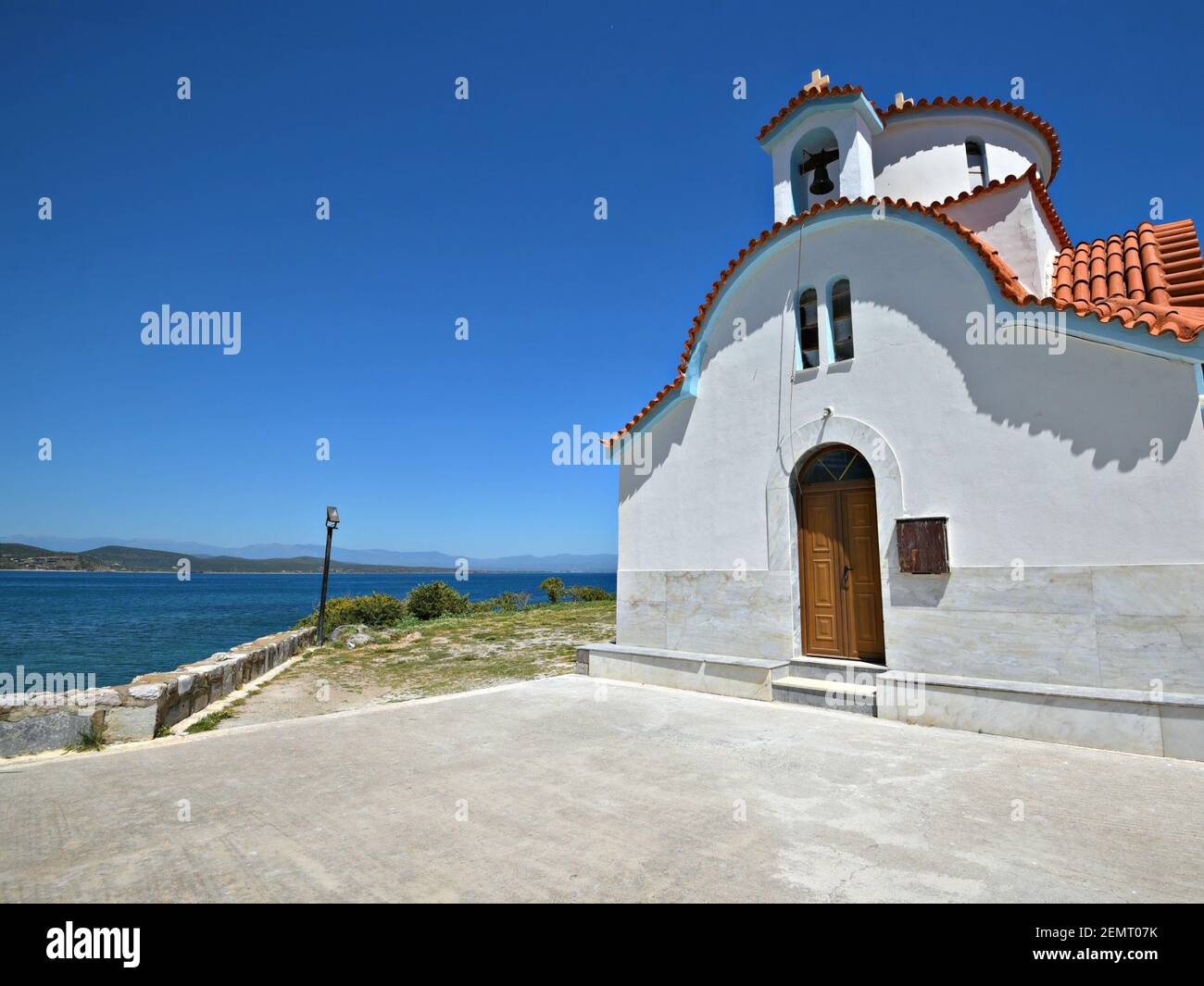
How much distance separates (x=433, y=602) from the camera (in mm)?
26422

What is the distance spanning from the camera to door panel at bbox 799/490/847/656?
27.7 ft

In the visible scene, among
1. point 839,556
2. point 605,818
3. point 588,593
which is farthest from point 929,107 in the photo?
point 588,593

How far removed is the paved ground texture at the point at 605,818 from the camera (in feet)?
11.2

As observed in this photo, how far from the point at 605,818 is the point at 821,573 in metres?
5.32

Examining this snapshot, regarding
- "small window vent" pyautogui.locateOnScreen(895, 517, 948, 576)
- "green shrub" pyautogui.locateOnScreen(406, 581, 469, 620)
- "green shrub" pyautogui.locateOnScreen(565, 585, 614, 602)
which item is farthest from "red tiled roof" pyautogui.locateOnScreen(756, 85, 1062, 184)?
"green shrub" pyautogui.locateOnScreen(565, 585, 614, 602)

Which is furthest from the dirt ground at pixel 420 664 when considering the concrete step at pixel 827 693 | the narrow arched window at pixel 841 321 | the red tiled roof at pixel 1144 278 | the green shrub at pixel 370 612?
the red tiled roof at pixel 1144 278

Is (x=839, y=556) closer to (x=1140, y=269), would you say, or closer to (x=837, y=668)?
(x=837, y=668)

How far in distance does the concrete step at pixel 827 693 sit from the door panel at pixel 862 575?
2.16 ft

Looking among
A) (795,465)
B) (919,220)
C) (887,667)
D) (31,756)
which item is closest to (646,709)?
(887,667)

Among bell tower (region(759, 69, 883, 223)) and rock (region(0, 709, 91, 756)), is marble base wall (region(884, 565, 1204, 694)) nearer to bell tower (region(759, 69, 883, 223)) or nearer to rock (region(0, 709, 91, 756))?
bell tower (region(759, 69, 883, 223))

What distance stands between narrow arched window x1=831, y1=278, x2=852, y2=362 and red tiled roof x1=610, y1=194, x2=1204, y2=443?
1.03m

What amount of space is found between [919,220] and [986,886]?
729 cm

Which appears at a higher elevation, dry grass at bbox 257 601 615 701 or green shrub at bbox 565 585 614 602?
dry grass at bbox 257 601 615 701
